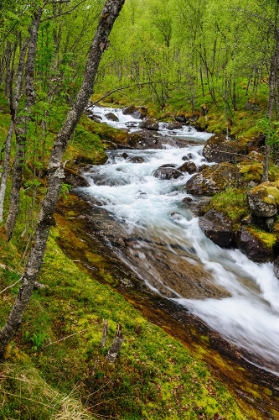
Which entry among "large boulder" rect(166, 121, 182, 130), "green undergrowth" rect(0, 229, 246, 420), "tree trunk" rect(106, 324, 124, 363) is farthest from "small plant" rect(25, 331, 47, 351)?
"large boulder" rect(166, 121, 182, 130)

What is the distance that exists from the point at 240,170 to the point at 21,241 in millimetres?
14547

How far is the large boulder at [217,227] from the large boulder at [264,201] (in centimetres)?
144

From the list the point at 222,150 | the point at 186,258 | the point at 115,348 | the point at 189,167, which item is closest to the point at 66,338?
the point at 115,348

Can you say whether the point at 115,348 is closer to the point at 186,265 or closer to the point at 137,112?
the point at 186,265

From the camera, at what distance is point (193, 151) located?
25688 mm

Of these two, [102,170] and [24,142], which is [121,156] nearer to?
[102,170]

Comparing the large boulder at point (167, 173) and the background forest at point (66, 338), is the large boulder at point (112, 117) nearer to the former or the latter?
the large boulder at point (167, 173)

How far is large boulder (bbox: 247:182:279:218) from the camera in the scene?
13107 millimetres

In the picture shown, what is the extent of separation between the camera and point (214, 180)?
18719mm

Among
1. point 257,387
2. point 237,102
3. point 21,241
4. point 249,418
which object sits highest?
point 237,102

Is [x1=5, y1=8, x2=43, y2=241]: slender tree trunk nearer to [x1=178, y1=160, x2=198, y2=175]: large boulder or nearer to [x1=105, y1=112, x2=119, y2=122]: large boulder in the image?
[x1=178, y1=160, x2=198, y2=175]: large boulder

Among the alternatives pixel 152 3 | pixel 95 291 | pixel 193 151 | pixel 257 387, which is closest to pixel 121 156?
pixel 193 151

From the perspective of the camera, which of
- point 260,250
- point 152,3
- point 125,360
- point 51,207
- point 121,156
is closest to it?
point 51,207

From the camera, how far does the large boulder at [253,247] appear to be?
12516 mm
